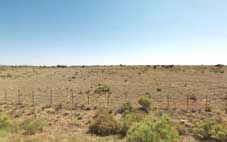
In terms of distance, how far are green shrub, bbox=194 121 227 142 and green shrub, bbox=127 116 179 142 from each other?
3.18m

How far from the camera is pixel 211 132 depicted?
14359 mm

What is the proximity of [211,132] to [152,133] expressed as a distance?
4.50 meters

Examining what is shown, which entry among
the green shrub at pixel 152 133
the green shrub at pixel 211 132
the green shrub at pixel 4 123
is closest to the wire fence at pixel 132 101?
the green shrub at pixel 211 132

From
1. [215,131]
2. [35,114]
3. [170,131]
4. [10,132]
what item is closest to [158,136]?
[170,131]

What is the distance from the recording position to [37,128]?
600 inches

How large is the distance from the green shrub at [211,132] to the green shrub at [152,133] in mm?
3184

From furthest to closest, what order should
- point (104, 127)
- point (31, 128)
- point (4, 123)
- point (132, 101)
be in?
point (132, 101)
point (4, 123)
point (104, 127)
point (31, 128)

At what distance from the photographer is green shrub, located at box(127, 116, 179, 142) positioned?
1139 cm

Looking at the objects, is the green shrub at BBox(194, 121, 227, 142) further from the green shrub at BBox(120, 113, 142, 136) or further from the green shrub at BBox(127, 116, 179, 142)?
the green shrub at BBox(120, 113, 142, 136)

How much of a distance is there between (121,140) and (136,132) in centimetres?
228

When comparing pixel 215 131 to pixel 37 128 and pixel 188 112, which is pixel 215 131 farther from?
pixel 37 128

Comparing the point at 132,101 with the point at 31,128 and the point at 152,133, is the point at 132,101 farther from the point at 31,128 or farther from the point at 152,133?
the point at 152,133

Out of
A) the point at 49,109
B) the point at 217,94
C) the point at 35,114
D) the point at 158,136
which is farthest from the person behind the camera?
the point at 217,94

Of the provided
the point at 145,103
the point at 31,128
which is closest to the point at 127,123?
the point at 31,128
